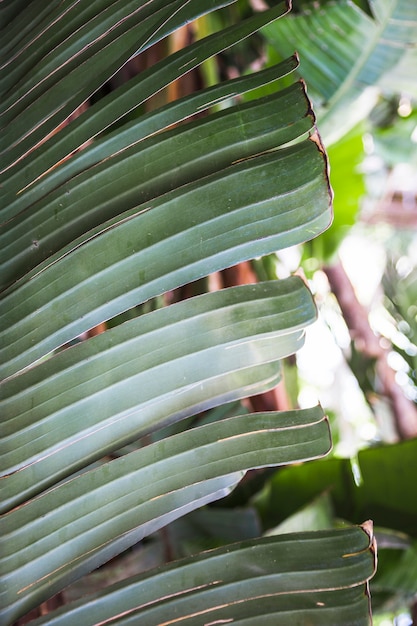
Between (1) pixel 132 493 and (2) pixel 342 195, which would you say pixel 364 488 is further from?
(2) pixel 342 195

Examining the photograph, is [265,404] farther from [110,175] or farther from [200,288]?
[110,175]

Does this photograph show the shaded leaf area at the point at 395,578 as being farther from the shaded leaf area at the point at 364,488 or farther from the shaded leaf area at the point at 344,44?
the shaded leaf area at the point at 344,44

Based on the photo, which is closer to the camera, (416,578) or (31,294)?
(31,294)

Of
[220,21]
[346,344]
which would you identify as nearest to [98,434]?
[220,21]

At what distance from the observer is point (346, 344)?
137 centimetres

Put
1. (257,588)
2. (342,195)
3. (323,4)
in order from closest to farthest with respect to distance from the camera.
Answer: (257,588) < (323,4) < (342,195)

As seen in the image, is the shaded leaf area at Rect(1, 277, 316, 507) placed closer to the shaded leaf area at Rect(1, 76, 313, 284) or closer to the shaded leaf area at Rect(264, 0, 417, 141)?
the shaded leaf area at Rect(1, 76, 313, 284)

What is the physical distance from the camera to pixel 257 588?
0.35 meters

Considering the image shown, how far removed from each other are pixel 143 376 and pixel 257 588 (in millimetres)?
150

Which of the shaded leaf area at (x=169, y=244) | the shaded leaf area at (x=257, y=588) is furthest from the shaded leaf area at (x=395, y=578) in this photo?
the shaded leaf area at (x=169, y=244)

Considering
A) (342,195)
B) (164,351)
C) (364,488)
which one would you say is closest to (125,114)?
(164,351)

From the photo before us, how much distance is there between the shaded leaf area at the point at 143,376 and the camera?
37 cm

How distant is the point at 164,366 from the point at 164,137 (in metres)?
0.15

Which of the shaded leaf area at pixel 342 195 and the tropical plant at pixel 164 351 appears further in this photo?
the shaded leaf area at pixel 342 195
